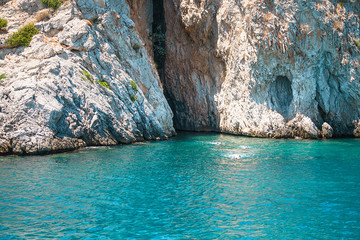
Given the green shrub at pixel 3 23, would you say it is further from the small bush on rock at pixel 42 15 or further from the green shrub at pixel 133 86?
the green shrub at pixel 133 86

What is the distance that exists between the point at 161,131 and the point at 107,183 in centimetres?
1770

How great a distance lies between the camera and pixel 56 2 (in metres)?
29.4

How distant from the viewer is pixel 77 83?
85.6 feet

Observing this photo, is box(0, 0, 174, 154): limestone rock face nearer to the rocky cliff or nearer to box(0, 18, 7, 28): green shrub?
the rocky cliff

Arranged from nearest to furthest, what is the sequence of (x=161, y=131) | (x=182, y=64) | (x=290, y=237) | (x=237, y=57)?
(x=290, y=237) < (x=161, y=131) < (x=237, y=57) < (x=182, y=64)

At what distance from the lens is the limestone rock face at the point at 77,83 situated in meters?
22.5

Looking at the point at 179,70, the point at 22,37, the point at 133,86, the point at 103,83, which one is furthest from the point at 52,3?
the point at 179,70

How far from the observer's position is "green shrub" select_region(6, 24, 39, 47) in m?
26.7

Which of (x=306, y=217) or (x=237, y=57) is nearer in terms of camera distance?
(x=306, y=217)

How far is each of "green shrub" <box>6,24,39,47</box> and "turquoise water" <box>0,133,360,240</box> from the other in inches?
438

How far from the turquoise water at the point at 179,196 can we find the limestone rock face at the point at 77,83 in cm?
283

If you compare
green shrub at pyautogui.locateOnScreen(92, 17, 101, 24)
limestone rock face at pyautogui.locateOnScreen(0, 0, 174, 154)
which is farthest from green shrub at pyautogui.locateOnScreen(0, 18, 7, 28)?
green shrub at pyautogui.locateOnScreen(92, 17, 101, 24)

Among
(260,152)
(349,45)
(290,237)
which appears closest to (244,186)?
(290,237)

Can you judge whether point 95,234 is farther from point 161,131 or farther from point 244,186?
point 161,131
